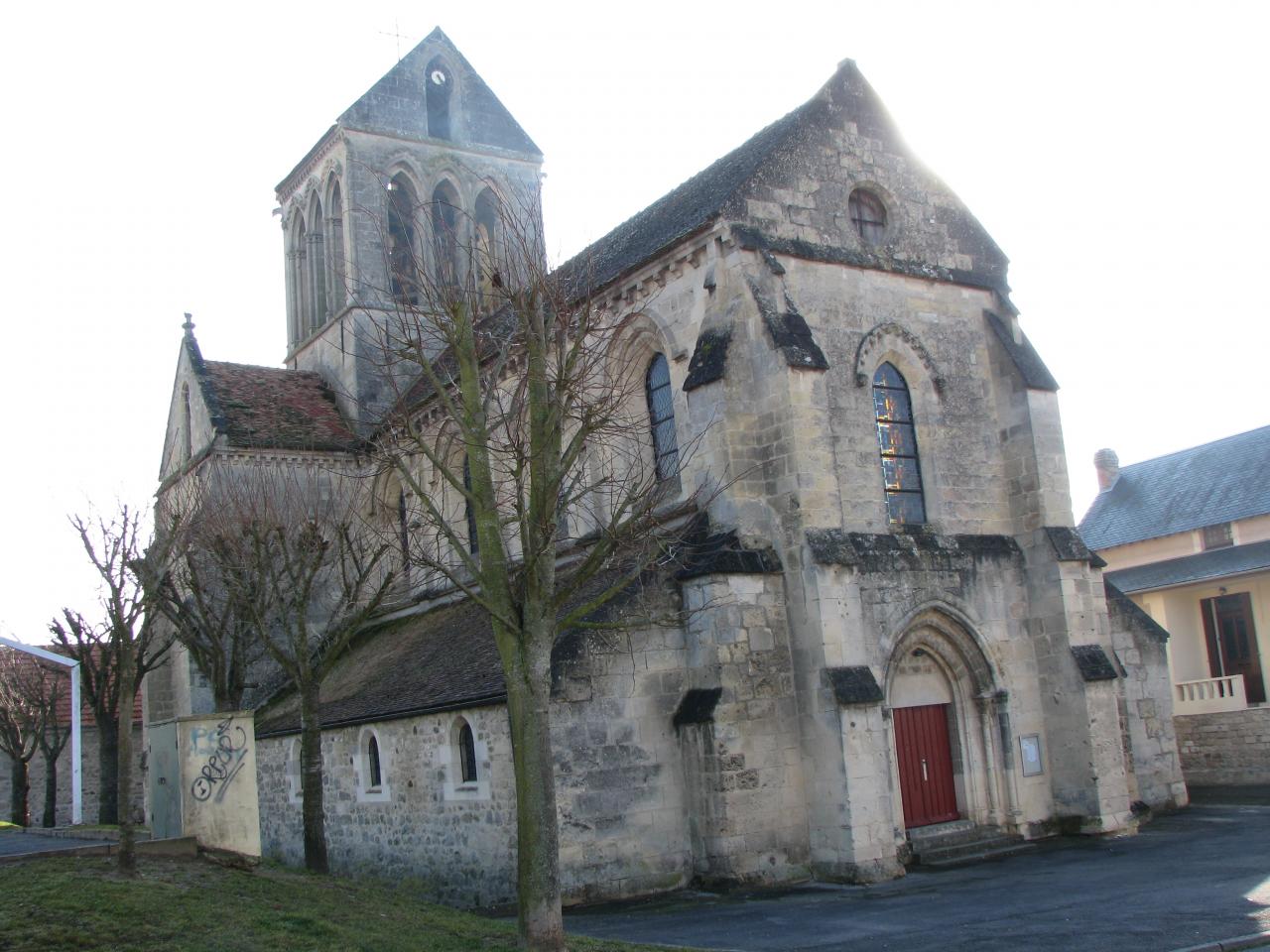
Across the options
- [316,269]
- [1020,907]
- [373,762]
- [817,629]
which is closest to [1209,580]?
[817,629]

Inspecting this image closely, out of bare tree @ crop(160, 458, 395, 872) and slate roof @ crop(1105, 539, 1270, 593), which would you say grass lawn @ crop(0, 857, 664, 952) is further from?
slate roof @ crop(1105, 539, 1270, 593)

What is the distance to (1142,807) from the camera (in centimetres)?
1977

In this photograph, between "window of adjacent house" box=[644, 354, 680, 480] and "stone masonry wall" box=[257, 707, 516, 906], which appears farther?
"window of adjacent house" box=[644, 354, 680, 480]

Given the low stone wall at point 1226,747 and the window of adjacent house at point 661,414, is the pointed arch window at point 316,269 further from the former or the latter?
the low stone wall at point 1226,747

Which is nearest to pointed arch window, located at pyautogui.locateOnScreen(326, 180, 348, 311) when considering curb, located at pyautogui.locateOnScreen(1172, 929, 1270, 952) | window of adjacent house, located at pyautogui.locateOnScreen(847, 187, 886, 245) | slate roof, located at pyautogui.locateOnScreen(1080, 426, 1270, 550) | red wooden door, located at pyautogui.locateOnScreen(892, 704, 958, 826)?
window of adjacent house, located at pyautogui.locateOnScreen(847, 187, 886, 245)

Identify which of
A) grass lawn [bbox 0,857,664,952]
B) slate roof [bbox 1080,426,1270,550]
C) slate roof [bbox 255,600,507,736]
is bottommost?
grass lawn [bbox 0,857,664,952]

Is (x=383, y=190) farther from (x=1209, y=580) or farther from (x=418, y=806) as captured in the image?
(x=1209, y=580)

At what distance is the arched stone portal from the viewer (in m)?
18.0

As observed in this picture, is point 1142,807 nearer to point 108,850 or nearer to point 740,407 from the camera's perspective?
point 740,407

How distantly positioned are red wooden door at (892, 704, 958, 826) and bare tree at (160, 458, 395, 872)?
26.3 ft

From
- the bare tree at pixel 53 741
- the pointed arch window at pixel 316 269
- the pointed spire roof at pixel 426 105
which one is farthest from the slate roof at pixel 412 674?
the pointed spire roof at pixel 426 105

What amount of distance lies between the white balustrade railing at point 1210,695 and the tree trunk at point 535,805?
74.2 feet

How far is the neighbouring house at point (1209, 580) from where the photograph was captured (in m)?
27.3

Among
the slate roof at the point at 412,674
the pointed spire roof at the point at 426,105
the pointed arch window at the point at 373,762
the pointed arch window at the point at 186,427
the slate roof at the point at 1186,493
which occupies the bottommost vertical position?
the pointed arch window at the point at 373,762
